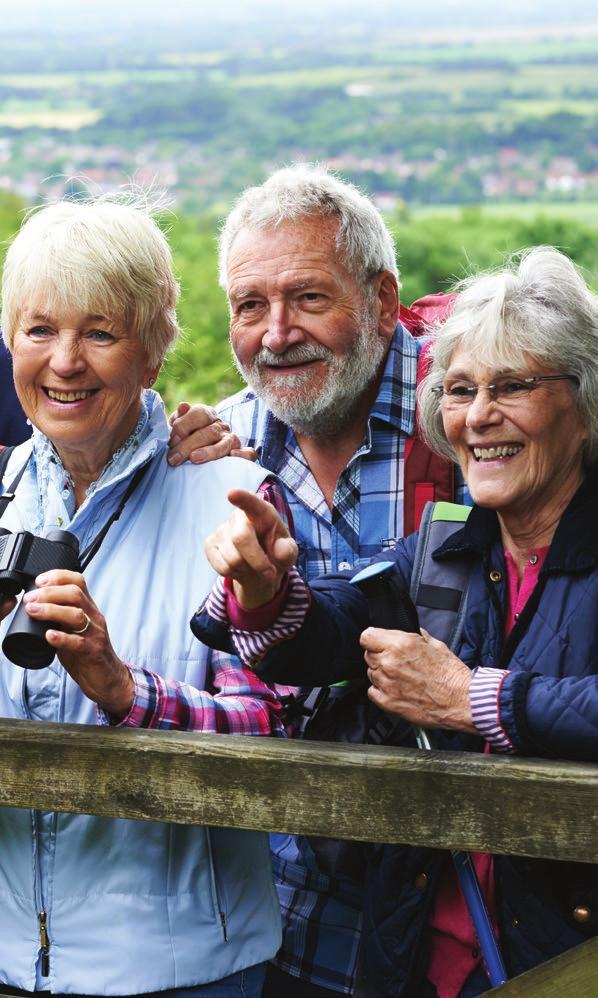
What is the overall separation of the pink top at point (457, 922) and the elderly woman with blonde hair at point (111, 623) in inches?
12.9

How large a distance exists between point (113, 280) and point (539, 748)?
1.25m

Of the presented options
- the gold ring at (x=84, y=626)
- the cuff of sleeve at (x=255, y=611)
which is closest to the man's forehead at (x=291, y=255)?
the cuff of sleeve at (x=255, y=611)

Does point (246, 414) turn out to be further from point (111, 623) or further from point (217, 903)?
point (217, 903)

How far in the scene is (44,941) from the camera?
252 cm

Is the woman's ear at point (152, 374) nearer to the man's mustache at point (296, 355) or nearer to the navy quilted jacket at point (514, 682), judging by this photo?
the navy quilted jacket at point (514, 682)

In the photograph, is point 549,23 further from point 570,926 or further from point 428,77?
point 570,926

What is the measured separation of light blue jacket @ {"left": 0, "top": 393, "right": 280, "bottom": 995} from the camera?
249 cm

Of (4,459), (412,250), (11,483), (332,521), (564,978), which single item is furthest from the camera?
(412,250)

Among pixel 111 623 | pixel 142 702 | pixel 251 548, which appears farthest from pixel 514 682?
pixel 111 623

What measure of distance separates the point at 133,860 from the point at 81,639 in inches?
18.9

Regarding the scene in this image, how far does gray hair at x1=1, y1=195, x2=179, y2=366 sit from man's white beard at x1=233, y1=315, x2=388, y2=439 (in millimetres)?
727

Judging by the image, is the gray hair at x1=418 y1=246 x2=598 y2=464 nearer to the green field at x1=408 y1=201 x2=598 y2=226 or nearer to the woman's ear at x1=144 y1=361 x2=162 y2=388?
the woman's ear at x1=144 y1=361 x2=162 y2=388

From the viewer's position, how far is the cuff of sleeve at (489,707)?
2418mm

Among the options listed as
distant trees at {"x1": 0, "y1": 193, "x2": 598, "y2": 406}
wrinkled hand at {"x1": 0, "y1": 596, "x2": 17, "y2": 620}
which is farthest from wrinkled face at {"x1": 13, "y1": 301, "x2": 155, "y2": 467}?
distant trees at {"x1": 0, "y1": 193, "x2": 598, "y2": 406}
